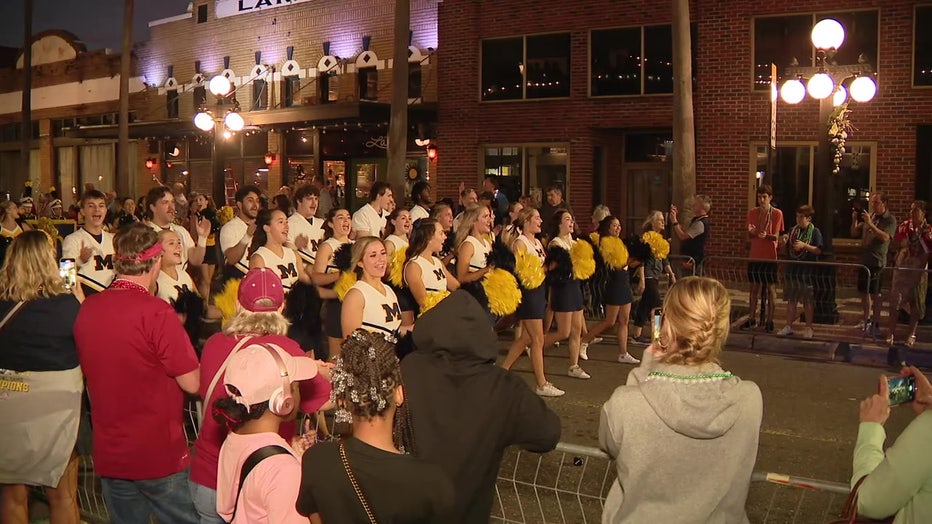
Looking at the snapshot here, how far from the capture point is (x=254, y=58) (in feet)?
99.8

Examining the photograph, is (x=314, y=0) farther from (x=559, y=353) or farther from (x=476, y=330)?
(x=476, y=330)

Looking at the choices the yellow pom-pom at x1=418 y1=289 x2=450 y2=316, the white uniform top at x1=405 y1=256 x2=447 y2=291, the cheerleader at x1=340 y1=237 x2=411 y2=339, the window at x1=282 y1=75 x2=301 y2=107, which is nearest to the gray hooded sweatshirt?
the cheerleader at x1=340 y1=237 x2=411 y2=339

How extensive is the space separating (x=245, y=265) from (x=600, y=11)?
13.7 metres

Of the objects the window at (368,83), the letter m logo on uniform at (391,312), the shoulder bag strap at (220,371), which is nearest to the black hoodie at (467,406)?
the shoulder bag strap at (220,371)

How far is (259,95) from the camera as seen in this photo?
98.4ft

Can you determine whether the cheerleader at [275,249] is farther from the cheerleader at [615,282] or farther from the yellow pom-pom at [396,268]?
the cheerleader at [615,282]

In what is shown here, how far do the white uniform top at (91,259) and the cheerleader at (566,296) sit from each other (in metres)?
4.31

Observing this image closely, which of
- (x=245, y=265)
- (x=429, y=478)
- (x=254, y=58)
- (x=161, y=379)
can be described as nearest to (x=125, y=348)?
(x=161, y=379)

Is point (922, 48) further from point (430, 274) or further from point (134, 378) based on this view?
point (134, 378)

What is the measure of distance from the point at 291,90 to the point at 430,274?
2191 cm

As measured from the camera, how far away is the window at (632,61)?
67.3ft

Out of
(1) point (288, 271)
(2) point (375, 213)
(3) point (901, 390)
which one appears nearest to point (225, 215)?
(2) point (375, 213)

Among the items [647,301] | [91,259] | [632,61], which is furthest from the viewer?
[632,61]

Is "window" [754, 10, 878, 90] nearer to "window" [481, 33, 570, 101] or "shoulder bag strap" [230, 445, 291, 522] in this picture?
"window" [481, 33, 570, 101]
